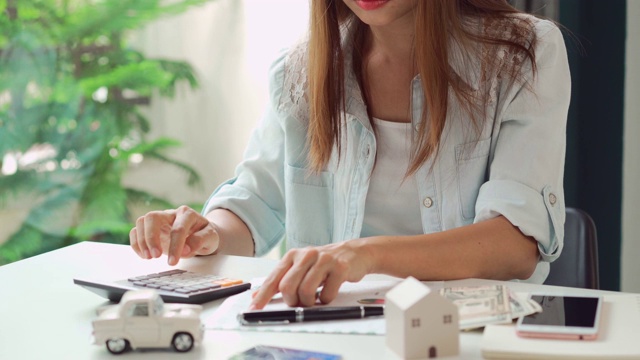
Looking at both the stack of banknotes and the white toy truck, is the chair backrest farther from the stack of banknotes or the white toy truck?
the white toy truck

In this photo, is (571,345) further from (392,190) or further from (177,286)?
(392,190)

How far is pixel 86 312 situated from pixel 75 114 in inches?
82.5

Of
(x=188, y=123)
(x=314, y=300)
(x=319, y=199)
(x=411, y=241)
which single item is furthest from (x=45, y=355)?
(x=188, y=123)

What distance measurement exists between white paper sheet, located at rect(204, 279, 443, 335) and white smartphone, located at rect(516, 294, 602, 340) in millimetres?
160

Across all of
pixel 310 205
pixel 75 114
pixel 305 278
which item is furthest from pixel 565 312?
pixel 75 114

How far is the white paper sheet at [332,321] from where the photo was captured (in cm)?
100

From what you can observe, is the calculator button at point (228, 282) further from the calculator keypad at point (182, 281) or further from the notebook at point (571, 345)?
the notebook at point (571, 345)

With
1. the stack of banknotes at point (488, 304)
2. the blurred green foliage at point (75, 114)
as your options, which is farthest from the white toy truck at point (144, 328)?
the blurred green foliage at point (75, 114)

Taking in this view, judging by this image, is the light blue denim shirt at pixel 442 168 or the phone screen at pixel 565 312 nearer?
the phone screen at pixel 565 312

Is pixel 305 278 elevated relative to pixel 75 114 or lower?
lower

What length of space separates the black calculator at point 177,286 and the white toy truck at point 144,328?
0.16 metres

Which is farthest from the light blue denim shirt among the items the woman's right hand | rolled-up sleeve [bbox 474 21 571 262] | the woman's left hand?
the woman's left hand

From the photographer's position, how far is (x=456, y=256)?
49.3 inches

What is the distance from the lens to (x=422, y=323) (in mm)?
889
